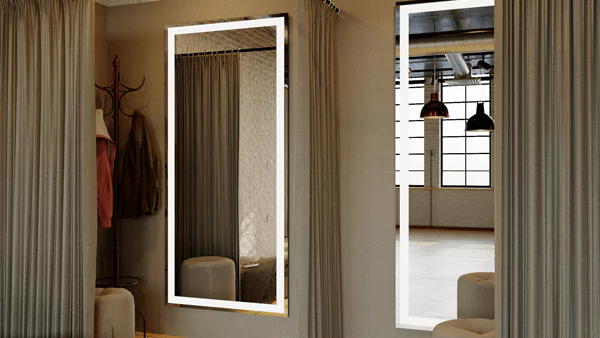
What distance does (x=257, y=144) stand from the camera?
413 cm

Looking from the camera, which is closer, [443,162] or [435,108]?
[435,108]

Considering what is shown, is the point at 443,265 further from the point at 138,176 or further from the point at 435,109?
the point at 138,176

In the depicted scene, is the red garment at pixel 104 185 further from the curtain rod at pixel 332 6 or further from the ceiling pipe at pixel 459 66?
the ceiling pipe at pixel 459 66

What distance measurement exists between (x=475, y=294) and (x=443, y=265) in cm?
26

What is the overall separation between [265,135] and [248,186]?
39 centimetres

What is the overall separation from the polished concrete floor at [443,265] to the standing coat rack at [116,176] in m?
2.06

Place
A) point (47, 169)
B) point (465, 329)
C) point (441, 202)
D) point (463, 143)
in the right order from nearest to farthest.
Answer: point (465, 329) < point (47, 169) < point (441, 202) < point (463, 143)

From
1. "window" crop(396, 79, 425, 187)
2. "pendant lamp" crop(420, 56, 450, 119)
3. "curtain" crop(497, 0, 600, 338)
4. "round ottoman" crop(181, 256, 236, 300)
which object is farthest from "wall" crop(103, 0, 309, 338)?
"curtain" crop(497, 0, 600, 338)

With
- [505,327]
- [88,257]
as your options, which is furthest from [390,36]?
[88,257]

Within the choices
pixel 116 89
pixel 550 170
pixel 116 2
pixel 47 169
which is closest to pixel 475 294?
pixel 550 170

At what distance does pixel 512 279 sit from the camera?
8.65ft

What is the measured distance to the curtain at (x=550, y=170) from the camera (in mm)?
2541

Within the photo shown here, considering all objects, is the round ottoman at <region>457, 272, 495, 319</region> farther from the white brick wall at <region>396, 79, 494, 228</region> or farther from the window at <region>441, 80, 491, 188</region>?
the window at <region>441, 80, 491, 188</region>

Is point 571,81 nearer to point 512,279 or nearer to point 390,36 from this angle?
point 512,279
